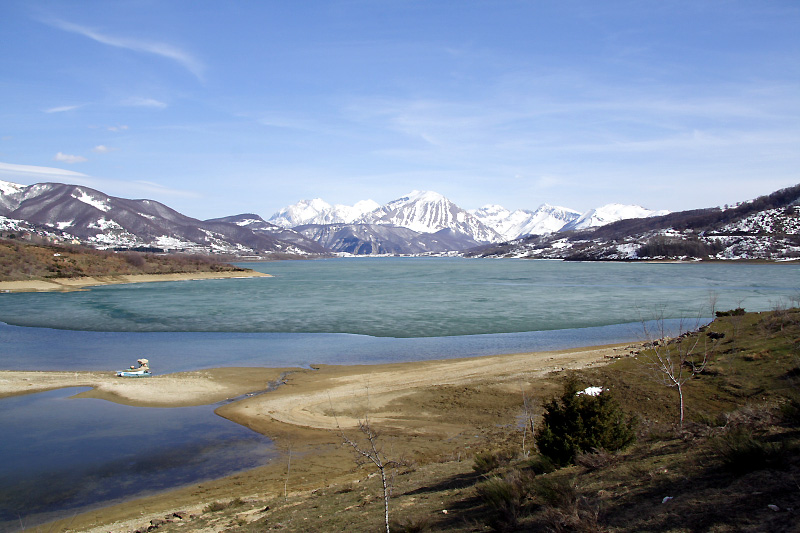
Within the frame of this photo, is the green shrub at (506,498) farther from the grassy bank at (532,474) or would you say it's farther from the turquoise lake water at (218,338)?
the turquoise lake water at (218,338)

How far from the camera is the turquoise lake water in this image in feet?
48.4

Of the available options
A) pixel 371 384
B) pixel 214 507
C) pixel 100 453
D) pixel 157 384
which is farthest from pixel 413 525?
pixel 157 384

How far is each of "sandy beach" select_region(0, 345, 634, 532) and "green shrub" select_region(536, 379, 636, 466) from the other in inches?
191

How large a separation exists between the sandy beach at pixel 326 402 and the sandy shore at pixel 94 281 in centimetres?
7699

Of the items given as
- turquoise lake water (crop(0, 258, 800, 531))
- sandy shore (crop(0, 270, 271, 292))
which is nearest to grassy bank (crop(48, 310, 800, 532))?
turquoise lake water (crop(0, 258, 800, 531))

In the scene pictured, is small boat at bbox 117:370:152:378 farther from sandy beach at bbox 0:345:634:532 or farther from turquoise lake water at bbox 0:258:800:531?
turquoise lake water at bbox 0:258:800:531

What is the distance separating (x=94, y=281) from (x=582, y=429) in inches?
4546

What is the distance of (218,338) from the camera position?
3959cm

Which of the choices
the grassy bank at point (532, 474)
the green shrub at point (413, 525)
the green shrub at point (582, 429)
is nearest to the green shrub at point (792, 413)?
the grassy bank at point (532, 474)

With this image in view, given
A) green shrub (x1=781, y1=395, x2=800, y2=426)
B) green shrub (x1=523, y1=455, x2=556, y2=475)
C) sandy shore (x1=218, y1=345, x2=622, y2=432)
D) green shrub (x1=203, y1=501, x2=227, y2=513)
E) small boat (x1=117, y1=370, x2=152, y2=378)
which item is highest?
green shrub (x1=781, y1=395, x2=800, y2=426)

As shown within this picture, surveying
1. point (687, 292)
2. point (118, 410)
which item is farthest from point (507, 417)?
point (687, 292)

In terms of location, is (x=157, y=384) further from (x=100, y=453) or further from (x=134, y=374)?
(x=100, y=453)

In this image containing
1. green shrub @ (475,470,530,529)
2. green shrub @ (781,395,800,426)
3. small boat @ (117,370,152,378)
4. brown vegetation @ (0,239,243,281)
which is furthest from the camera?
brown vegetation @ (0,239,243,281)

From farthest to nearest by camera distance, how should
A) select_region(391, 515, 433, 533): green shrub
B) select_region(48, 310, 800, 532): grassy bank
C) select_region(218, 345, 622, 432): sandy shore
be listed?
select_region(218, 345, 622, 432): sandy shore
select_region(391, 515, 433, 533): green shrub
select_region(48, 310, 800, 532): grassy bank
